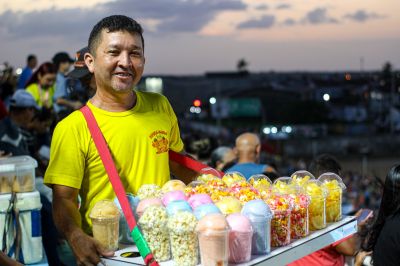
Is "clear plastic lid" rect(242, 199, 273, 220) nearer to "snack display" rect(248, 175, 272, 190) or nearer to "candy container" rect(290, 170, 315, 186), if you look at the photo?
"snack display" rect(248, 175, 272, 190)

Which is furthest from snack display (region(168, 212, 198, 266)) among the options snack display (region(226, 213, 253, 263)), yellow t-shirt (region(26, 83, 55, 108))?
yellow t-shirt (region(26, 83, 55, 108))

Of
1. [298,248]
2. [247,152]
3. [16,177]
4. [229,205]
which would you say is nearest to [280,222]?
[298,248]

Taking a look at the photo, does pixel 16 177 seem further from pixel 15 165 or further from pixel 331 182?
pixel 331 182

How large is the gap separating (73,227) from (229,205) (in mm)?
607

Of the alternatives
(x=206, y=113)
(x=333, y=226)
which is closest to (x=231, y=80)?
(x=206, y=113)

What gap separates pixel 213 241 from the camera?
6.72ft

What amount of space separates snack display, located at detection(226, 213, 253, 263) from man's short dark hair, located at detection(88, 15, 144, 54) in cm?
90

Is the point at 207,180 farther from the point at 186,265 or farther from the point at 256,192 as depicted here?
the point at 186,265

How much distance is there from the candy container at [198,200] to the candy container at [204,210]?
78mm

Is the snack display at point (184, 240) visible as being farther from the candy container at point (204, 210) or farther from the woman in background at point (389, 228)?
the woman in background at point (389, 228)

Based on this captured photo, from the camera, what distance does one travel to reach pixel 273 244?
8.00 ft

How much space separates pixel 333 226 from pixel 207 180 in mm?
625

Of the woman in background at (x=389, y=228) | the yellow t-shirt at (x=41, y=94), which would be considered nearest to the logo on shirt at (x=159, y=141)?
the woman in background at (x=389, y=228)

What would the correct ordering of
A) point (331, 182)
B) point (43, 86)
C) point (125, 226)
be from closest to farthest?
point (125, 226)
point (331, 182)
point (43, 86)
